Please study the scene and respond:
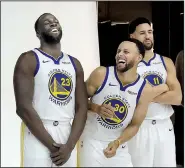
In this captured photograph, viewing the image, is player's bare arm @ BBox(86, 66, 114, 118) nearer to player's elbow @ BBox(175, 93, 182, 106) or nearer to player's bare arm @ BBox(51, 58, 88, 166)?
player's bare arm @ BBox(51, 58, 88, 166)

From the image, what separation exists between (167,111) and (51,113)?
1.79 feet

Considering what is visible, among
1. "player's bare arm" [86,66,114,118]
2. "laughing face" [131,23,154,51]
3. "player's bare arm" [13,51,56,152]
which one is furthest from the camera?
"laughing face" [131,23,154,51]

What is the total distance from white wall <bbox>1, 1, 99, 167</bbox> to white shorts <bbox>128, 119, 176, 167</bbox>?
0.36 m

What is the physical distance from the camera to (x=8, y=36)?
180 cm

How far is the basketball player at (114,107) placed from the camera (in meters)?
1.85

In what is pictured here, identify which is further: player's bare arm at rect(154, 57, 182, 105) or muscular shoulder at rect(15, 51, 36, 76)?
player's bare arm at rect(154, 57, 182, 105)

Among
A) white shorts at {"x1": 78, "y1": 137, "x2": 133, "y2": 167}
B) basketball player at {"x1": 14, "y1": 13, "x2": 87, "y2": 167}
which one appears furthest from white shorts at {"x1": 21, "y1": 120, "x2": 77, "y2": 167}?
white shorts at {"x1": 78, "y1": 137, "x2": 133, "y2": 167}

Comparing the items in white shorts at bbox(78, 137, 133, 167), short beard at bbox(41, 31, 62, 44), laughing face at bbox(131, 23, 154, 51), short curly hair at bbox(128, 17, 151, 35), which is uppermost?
short curly hair at bbox(128, 17, 151, 35)

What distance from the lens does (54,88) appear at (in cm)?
173

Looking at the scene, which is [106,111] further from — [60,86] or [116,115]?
[60,86]

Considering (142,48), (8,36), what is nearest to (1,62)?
(8,36)

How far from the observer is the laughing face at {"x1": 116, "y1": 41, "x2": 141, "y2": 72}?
1.85m

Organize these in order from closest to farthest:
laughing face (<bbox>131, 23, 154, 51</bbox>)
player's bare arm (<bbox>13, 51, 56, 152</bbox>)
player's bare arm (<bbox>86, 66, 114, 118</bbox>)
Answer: player's bare arm (<bbox>13, 51, 56, 152</bbox>) → player's bare arm (<bbox>86, 66, 114, 118</bbox>) → laughing face (<bbox>131, 23, 154, 51</bbox>)

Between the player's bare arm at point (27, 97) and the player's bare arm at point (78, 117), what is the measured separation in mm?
56
